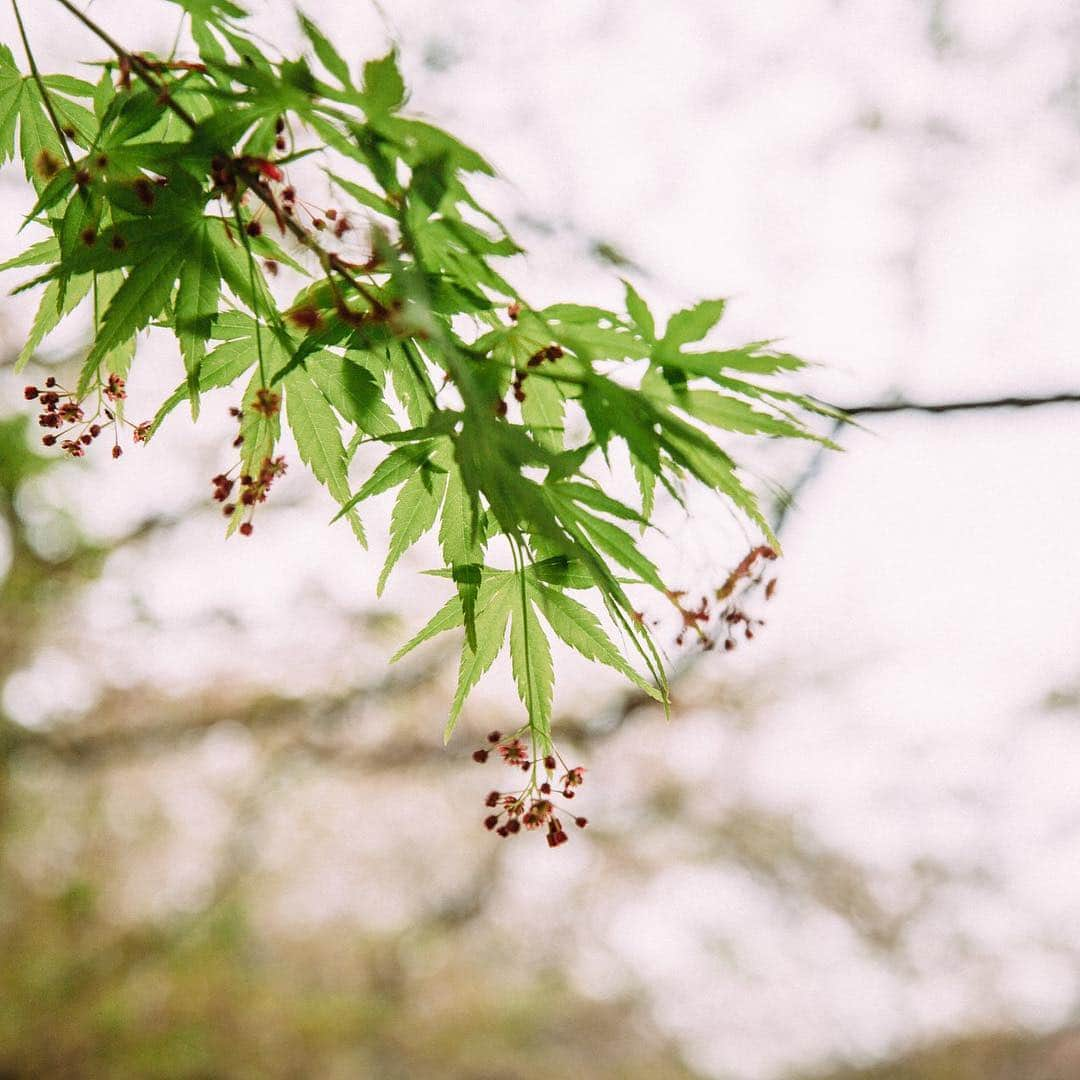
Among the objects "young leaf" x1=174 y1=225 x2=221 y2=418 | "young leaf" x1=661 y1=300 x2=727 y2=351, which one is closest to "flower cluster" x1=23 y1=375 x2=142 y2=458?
"young leaf" x1=174 y1=225 x2=221 y2=418

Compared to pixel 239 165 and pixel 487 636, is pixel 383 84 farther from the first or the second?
pixel 487 636

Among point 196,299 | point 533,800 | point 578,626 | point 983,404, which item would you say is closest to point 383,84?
point 196,299

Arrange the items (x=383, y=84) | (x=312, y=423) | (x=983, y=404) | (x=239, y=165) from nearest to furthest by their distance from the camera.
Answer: (x=383, y=84), (x=239, y=165), (x=312, y=423), (x=983, y=404)

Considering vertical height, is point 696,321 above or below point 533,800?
above

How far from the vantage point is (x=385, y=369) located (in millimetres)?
873

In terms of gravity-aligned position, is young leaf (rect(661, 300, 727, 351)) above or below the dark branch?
below

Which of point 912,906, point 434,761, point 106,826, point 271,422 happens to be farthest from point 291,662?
point 271,422

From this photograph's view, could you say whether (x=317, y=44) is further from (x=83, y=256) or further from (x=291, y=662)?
(x=291, y=662)

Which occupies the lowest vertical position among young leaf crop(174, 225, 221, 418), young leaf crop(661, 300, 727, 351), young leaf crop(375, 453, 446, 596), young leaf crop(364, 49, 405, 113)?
young leaf crop(375, 453, 446, 596)

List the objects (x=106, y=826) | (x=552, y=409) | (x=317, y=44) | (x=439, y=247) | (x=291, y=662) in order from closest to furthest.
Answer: (x=317, y=44) < (x=439, y=247) < (x=552, y=409) < (x=291, y=662) < (x=106, y=826)

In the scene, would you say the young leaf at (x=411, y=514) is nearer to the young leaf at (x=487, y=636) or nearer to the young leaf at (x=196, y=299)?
the young leaf at (x=487, y=636)

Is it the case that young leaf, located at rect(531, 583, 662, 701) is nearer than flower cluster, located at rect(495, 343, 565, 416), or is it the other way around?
flower cluster, located at rect(495, 343, 565, 416)

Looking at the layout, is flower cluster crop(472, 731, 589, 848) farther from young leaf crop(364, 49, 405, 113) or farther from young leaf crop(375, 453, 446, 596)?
young leaf crop(364, 49, 405, 113)

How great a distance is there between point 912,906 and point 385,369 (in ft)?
26.0
